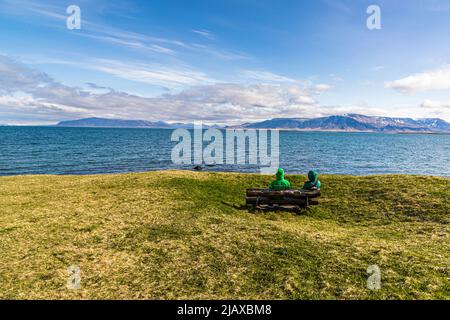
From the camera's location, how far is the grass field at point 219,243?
359 inches

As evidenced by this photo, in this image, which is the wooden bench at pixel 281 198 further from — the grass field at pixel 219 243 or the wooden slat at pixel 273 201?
the grass field at pixel 219 243

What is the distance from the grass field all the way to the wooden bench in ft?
2.57

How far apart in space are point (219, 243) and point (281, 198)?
7229 mm

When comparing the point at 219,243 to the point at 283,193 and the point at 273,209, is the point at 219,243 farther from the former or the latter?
the point at 283,193

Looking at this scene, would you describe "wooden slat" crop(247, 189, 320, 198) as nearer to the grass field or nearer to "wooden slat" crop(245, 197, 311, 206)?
"wooden slat" crop(245, 197, 311, 206)

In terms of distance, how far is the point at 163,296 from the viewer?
344 inches

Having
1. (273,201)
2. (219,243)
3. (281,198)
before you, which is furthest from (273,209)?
(219,243)

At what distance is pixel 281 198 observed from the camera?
18.6 metres

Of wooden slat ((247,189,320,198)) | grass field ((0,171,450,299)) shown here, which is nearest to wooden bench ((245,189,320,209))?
wooden slat ((247,189,320,198))

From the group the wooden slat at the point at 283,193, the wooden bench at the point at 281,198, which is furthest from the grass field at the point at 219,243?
the wooden slat at the point at 283,193

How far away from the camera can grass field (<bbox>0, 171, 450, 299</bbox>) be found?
9.12 meters

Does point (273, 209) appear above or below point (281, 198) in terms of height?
below
